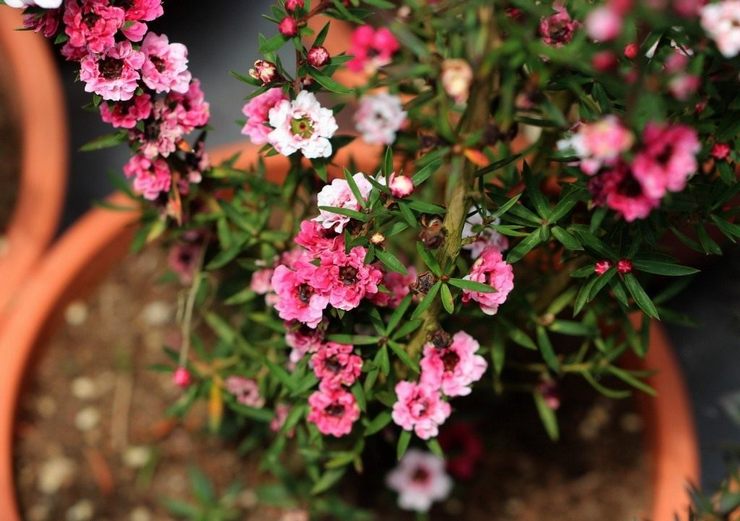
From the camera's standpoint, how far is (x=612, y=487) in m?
1.62

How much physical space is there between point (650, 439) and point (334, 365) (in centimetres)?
80

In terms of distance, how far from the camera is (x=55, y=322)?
1.74 m

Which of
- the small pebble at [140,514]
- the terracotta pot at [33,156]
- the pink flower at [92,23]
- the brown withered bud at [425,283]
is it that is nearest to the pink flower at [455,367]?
the brown withered bud at [425,283]

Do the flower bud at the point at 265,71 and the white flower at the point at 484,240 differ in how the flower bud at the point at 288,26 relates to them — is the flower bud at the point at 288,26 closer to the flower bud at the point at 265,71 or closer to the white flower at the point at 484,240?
the flower bud at the point at 265,71

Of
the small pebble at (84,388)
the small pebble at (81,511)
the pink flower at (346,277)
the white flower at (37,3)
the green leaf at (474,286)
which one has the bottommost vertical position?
the small pebble at (81,511)

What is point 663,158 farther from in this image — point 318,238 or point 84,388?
point 84,388

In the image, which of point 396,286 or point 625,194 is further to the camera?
point 396,286

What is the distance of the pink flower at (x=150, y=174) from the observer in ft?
3.70

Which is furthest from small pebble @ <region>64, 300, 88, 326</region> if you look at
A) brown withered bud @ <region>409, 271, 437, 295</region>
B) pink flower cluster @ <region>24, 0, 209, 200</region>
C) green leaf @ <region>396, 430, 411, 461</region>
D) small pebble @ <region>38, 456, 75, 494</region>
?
brown withered bud @ <region>409, 271, 437, 295</region>

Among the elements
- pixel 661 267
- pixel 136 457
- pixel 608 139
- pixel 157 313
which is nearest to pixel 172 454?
pixel 136 457

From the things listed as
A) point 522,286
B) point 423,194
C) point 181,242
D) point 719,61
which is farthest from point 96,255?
point 719,61

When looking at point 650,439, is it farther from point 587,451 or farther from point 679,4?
point 679,4

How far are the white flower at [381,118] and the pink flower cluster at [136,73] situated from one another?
0.82 feet

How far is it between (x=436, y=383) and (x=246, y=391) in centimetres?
40
